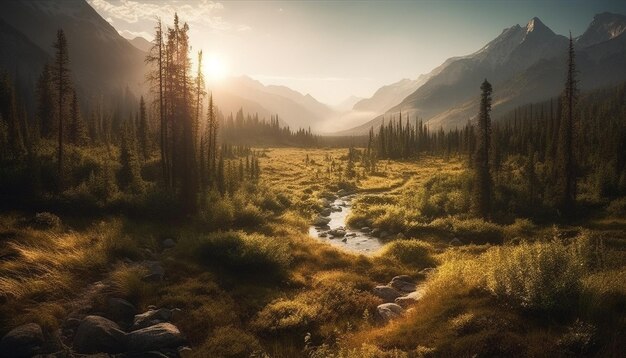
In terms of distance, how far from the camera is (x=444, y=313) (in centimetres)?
1029

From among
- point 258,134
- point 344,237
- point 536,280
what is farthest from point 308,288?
point 258,134

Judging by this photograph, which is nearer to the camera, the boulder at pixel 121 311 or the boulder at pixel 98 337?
the boulder at pixel 98 337

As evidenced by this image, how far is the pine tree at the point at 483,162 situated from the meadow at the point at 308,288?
562cm

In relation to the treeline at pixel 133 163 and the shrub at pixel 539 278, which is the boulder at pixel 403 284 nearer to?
the shrub at pixel 539 278

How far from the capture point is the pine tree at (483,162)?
3042 centimetres

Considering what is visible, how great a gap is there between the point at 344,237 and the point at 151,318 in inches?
712

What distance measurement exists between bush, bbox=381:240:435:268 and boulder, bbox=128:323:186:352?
13.9 m

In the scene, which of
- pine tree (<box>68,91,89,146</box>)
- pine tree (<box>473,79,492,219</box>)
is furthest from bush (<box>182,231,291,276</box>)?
pine tree (<box>68,91,89,146</box>)

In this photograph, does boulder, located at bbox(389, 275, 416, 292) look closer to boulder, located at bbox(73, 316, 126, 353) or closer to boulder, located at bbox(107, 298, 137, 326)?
boulder, located at bbox(107, 298, 137, 326)

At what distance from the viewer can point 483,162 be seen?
104 feet

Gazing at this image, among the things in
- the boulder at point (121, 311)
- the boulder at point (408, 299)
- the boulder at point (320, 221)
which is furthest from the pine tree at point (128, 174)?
the boulder at point (408, 299)

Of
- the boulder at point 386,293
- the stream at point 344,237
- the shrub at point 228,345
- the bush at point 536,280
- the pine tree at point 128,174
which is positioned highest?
the pine tree at point 128,174

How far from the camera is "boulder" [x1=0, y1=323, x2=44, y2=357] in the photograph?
847 centimetres

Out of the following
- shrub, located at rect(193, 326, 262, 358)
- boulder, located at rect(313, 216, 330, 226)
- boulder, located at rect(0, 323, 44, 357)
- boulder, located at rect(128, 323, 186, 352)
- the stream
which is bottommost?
the stream
